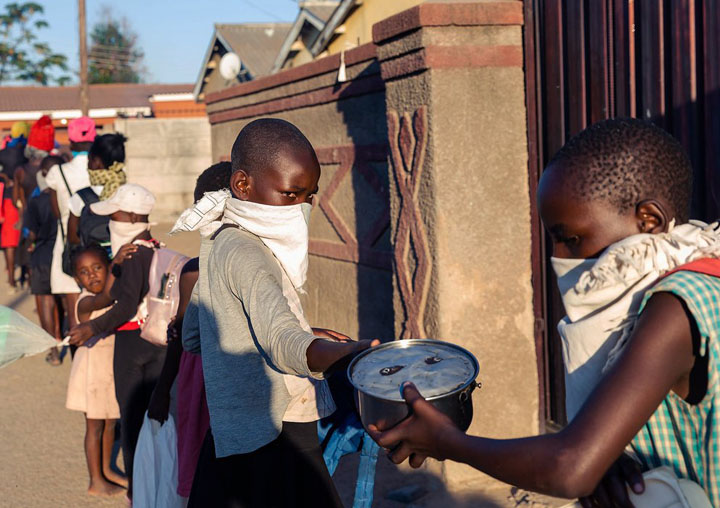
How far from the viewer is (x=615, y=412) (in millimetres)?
1356

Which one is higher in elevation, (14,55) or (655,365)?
(14,55)

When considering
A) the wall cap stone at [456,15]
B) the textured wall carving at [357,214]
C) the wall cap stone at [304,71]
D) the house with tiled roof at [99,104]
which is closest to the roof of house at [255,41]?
the house with tiled roof at [99,104]

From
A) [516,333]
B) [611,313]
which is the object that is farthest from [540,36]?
[611,313]

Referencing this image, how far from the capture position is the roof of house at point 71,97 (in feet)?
117

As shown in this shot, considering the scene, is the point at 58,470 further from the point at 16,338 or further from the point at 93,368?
the point at 16,338

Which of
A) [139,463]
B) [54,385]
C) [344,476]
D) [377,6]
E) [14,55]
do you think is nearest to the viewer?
[139,463]

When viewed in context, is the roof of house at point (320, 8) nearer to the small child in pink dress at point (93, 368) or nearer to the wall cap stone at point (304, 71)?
the wall cap stone at point (304, 71)

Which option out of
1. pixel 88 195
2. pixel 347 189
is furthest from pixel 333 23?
pixel 88 195

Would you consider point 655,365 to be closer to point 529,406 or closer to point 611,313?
point 611,313

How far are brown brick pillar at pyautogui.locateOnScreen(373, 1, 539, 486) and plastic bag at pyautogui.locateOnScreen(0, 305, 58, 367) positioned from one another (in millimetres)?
1995

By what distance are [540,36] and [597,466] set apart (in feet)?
11.3

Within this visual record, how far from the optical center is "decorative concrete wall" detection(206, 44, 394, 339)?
5836 millimetres

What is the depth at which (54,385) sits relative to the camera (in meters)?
7.21

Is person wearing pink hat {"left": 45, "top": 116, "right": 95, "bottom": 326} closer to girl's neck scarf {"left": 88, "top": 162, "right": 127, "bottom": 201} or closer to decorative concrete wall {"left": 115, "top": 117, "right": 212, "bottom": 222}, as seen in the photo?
girl's neck scarf {"left": 88, "top": 162, "right": 127, "bottom": 201}
